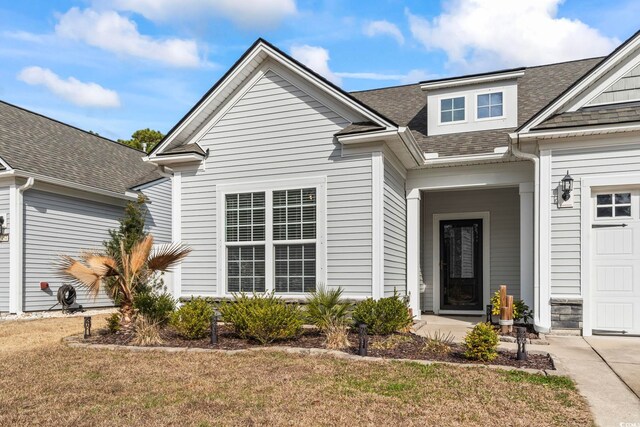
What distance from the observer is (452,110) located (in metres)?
Answer: 11.1

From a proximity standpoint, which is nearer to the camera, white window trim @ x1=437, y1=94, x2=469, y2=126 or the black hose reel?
white window trim @ x1=437, y1=94, x2=469, y2=126

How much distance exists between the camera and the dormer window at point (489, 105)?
10.7m

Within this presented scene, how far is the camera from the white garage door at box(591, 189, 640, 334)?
26.1 ft

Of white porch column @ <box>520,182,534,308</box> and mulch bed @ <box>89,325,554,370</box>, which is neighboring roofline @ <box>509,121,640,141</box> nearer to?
white porch column @ <box>520,182,534,308</box>

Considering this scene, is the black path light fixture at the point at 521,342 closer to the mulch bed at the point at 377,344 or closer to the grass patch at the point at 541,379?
the mulch bed at the point at 377,344

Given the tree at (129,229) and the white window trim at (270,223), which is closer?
the white window trim at (270,223)

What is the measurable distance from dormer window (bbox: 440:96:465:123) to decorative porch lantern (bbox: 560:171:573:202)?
341 centimetres

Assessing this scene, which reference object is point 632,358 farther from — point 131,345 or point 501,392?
point 131,345

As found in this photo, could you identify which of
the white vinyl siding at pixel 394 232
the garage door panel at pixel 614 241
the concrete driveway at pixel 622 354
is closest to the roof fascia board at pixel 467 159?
the white vinyl siding at pixel 394 232

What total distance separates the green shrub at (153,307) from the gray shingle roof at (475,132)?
6.09m

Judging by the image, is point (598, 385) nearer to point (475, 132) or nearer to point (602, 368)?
point (602, 368)

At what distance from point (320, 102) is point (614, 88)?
5.05m

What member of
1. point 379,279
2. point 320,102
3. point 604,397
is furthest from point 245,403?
point 320,102

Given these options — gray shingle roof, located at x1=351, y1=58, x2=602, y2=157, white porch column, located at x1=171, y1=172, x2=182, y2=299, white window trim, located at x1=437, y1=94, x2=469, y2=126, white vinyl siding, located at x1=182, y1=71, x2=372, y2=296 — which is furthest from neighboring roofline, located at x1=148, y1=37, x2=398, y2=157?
white window trim, located at x1=437, y1=94, x2=469, y2=126
